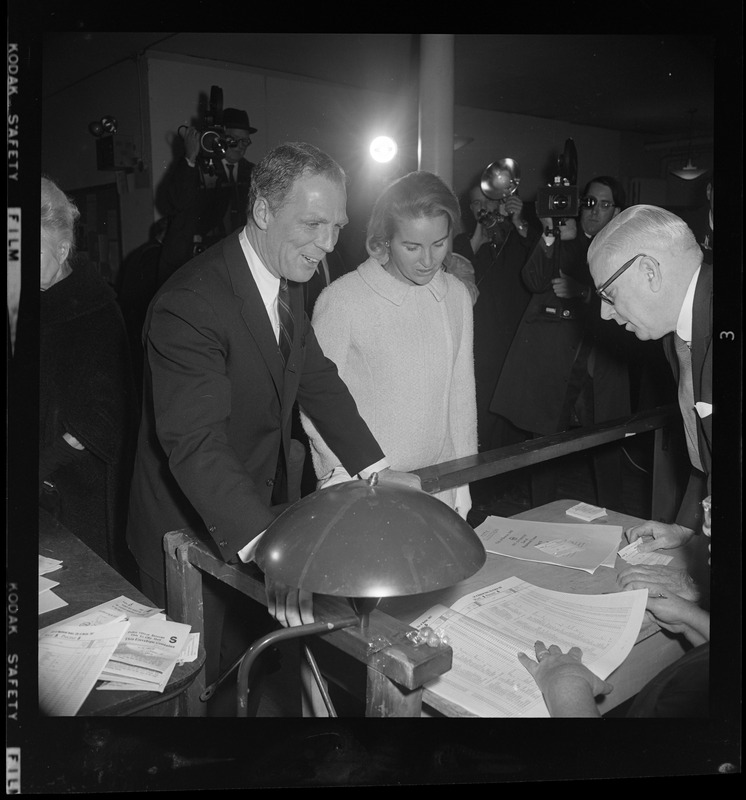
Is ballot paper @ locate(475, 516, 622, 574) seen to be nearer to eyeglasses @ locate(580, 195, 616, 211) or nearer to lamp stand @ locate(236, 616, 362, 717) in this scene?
lamp stand @ locate(236, 616, 362, 717)

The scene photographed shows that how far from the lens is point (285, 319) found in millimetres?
1781

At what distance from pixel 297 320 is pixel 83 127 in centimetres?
71

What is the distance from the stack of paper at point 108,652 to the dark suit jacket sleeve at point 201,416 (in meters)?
0.21

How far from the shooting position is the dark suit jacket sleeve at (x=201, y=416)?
53.7 inches

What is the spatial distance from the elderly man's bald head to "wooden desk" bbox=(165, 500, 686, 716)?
593 mm

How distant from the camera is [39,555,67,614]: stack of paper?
1.51m

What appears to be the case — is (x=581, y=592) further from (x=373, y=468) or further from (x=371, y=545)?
(x=371, y=545)

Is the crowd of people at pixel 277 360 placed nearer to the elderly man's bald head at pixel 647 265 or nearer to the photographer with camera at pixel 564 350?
the elderly man's bald head at pixel 647 265

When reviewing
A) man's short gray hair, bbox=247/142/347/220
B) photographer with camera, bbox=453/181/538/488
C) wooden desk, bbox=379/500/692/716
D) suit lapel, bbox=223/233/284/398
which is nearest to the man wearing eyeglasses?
wooden desk, bbox=379/500/692/716

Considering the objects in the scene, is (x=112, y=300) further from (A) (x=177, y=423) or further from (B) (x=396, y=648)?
(B) (x=396, y=648)

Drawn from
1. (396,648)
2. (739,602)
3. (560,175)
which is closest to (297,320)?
(396,648)

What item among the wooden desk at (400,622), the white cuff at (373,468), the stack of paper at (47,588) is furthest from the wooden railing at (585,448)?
the stack of paper at (47,588)

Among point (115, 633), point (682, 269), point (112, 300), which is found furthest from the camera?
point (112, 300)

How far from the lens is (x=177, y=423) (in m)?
1.43
